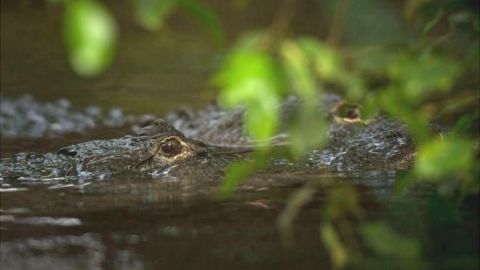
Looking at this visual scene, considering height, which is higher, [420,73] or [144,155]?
[144,155]

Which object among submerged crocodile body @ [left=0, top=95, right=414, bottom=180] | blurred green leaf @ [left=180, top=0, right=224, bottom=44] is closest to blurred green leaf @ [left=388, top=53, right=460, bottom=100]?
blurred green leaf @ [left=180, top=0, right=224, bottom=44]

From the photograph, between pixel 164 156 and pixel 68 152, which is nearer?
pixel 164 156

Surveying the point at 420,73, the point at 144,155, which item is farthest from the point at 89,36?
the point at 144,155

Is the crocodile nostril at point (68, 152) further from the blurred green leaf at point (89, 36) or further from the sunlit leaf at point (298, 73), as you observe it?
the blurred green leaf at point (89, 36)

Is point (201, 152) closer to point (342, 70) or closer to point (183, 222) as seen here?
point (183, 222)

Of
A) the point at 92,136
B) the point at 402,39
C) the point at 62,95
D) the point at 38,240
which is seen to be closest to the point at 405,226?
the point at 402,39
